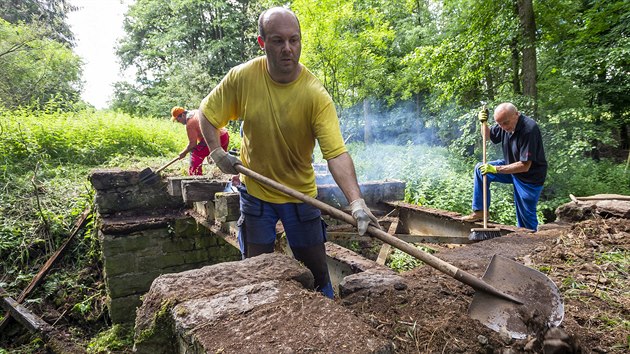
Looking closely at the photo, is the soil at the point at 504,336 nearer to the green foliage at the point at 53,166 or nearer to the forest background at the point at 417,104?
the forest background at the point at 417,104

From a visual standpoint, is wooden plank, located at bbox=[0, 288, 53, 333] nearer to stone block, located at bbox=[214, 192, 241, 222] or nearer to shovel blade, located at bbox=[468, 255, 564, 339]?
stone block, located at bbox=[214, 192, 241, 222]

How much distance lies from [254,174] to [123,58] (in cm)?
3048

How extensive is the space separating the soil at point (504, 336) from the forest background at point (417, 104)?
474 centimetres

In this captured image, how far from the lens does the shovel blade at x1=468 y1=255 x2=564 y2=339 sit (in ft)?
5.37

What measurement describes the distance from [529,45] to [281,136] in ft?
27.3

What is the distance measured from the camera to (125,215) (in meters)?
5.02

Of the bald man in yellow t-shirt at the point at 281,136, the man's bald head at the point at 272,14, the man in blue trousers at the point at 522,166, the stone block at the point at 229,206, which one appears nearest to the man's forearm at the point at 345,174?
the bald man in yellow t-shirt at the point at 281,136

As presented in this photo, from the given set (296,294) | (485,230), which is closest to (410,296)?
(296,294)

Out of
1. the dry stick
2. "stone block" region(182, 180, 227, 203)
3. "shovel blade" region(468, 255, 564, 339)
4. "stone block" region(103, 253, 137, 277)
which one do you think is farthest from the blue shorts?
the dry stick

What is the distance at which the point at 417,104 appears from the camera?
16.6 metres

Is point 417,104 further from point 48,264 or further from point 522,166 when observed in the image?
point 48,264

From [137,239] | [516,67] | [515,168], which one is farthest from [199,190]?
[516,67]

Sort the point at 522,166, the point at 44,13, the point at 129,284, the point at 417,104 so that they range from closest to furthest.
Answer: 1. the point at 522,166
2. the point at 129,284
3. the point at 417,104
4. the point at 44,13

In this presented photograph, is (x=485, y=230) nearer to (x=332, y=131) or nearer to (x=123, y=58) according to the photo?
(x=332, y=131)
